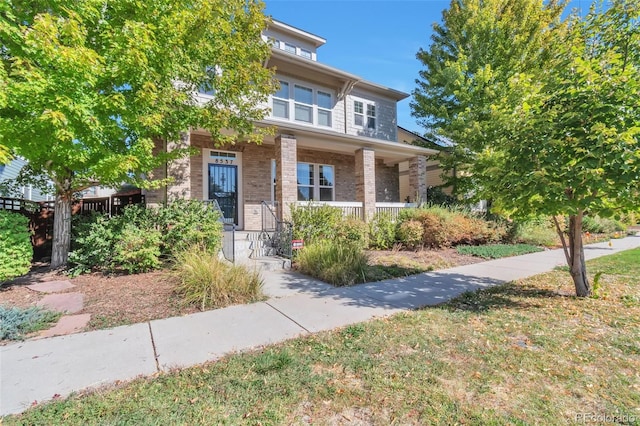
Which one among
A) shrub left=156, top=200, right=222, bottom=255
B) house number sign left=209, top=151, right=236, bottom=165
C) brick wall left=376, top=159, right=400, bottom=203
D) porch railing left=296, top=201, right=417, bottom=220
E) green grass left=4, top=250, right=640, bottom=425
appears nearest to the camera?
green grass left=4, top=250, right=640, bottom=425

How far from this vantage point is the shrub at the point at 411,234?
10.1 m

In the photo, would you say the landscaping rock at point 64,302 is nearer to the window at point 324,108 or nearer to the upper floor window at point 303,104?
the upper floor window at point 303,104

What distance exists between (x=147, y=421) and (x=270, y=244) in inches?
272

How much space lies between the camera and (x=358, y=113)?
14.1m

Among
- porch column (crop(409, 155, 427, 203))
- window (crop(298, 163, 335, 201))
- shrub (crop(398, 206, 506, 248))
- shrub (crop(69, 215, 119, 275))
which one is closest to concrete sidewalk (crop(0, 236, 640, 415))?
shrub (crop(69, 215, 119, 275))

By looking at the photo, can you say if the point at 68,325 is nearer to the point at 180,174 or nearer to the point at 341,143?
the point at 180,174

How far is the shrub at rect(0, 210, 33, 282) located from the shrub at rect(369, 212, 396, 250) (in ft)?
28.4

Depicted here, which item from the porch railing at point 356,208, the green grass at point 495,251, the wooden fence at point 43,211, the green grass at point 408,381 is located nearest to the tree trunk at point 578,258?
the green grass at point 408,381

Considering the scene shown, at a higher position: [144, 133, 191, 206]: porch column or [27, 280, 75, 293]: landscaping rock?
[144, 133, 191, 206]: porch column

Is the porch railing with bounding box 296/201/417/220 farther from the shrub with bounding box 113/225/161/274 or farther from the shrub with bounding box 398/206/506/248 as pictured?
the shrub with bounding box 113/225/161/274

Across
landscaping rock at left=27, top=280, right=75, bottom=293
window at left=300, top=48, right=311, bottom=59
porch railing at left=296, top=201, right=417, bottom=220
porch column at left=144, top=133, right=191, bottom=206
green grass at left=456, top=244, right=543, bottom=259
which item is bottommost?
landscaping rock at left=27, top=280, right=75, bottom=293

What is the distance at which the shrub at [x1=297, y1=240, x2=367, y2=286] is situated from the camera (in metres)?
6.24

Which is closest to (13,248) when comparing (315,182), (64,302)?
(64,302)

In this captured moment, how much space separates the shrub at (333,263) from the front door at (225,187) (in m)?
4.49
